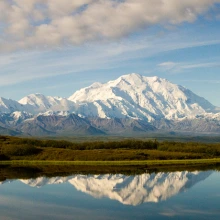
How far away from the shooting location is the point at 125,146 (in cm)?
18150

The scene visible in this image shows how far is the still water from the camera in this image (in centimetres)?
5769

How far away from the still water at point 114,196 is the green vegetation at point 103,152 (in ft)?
133

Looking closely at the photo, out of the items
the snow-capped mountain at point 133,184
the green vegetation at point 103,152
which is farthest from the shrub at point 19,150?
the snow-capped mountain at point 133,184

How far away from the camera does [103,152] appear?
154250 millimetres

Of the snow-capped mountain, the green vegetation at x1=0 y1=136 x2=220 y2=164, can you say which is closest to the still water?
the snow-capped mountain

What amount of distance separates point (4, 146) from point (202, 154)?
7405 centimetres

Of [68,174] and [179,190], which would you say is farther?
[68,174]

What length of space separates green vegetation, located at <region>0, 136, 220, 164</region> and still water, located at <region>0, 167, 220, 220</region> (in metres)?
40.5

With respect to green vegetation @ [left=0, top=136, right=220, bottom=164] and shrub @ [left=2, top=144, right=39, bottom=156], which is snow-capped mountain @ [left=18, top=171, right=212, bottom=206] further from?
shrub @ [left=2, top=144, right=39, bottom=156]

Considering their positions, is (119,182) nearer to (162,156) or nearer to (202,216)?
(202,216)

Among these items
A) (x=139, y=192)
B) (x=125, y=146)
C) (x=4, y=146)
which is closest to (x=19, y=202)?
(x=139, y=192)

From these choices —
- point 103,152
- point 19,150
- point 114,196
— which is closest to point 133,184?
point 114,196

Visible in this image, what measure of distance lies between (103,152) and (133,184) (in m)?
68.7

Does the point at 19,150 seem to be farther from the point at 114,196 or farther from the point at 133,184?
the point at 114,196
